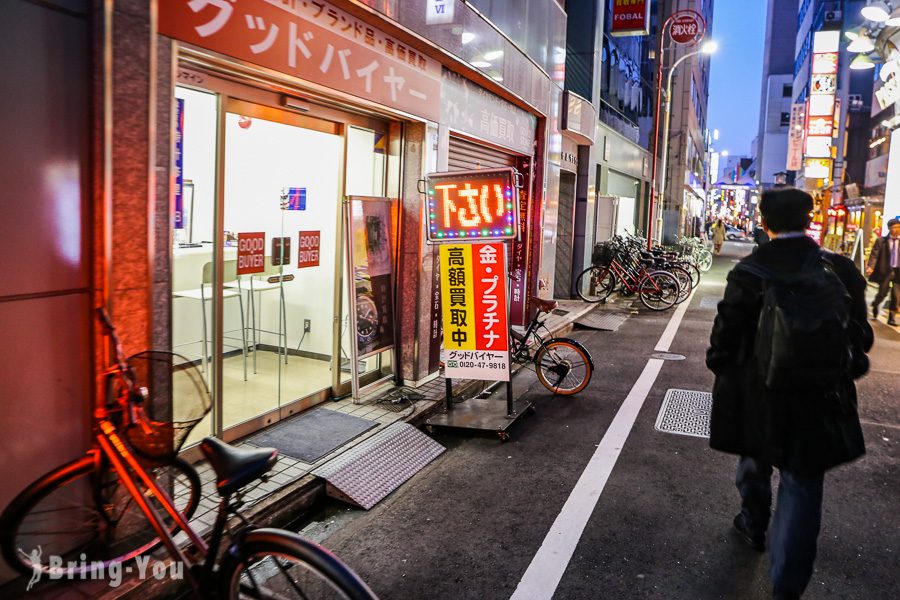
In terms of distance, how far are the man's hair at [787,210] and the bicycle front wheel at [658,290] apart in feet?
40.4

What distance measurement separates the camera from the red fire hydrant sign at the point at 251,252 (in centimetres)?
592

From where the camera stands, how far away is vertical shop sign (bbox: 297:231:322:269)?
6.80 meters

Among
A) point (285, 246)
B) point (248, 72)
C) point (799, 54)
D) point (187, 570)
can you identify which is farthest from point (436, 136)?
point (799, 54)

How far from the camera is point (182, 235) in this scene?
6.25 metres

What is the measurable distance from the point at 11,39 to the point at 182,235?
306cm

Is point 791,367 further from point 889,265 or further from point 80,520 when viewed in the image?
point 889,265

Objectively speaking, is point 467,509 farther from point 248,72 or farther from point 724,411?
point 248,72

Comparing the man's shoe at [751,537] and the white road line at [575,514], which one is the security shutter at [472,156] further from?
the man's shoe at [751,537]

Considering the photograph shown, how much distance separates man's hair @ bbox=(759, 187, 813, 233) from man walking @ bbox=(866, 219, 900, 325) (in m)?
12.3

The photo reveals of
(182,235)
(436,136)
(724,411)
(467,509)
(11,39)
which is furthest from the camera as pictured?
(436,136)

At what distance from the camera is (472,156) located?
998cm

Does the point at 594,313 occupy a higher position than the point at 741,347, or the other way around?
the point at 741,347

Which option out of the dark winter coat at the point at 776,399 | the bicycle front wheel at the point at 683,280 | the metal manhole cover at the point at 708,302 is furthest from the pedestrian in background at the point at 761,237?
the bicycle front wheel at the point at 683,280

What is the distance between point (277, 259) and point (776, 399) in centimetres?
468
